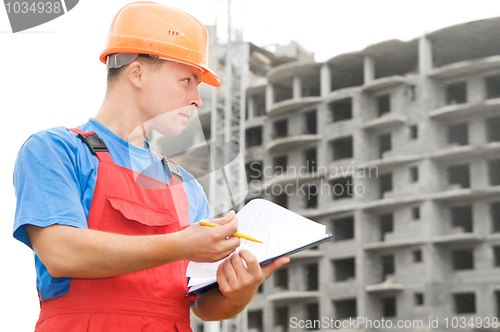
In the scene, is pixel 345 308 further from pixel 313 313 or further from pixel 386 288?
pixel 386 288

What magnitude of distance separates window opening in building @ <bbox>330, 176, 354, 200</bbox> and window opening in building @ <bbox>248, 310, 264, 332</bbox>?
508 cm

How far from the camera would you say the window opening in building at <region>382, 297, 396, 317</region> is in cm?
1691

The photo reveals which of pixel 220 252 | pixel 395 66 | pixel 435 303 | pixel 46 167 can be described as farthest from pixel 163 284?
pixel 395 66

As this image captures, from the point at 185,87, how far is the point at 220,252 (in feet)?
1.19

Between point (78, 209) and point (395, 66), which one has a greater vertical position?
point (395, 66)

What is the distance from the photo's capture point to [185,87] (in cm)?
99

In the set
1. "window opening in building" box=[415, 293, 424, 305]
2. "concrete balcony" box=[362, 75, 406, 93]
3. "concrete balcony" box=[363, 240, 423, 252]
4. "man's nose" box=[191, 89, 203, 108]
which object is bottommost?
"window opening in building" box=[415, 293, 424, 305]

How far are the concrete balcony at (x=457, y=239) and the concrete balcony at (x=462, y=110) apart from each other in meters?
3.79

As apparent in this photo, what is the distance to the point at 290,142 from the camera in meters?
18.5

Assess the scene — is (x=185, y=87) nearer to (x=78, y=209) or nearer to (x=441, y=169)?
(x=78, y=209)

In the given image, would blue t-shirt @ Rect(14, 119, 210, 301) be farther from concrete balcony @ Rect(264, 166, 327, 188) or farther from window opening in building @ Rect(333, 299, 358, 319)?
concrete balcony @ Rect(264, 166, 327, 188)

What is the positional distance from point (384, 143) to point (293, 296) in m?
6.31

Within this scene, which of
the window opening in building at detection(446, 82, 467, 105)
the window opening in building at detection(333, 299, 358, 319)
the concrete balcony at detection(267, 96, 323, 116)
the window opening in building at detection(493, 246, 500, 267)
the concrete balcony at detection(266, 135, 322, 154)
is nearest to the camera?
the window opening in building at detection(493, 246, 500, 267)

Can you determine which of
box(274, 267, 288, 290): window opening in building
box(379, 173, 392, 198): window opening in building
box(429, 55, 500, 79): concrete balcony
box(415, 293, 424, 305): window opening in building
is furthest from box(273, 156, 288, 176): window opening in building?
box(415, 293, 424, 305): window opening in building
